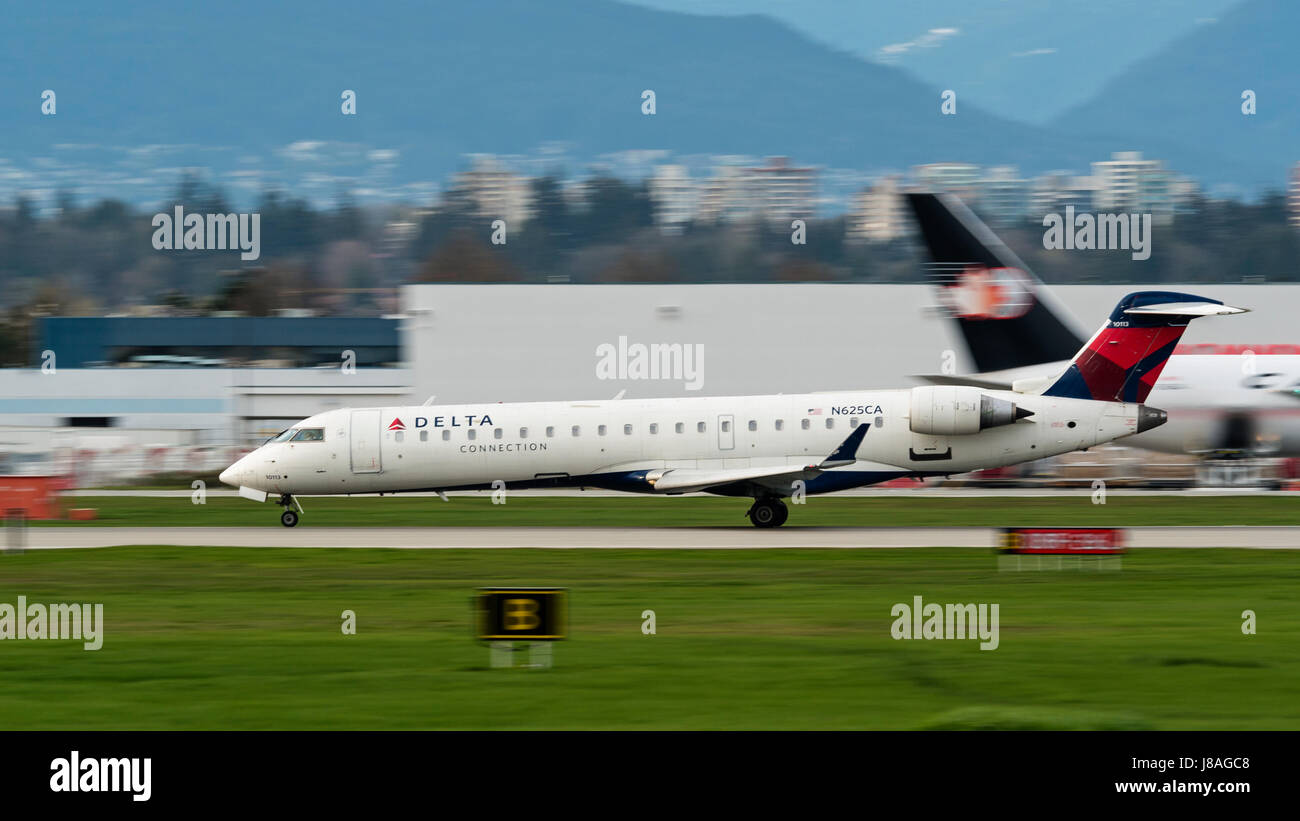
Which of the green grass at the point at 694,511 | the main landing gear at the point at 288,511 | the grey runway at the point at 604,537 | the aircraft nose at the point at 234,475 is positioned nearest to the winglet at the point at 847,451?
the grey runway at the point at 604,537

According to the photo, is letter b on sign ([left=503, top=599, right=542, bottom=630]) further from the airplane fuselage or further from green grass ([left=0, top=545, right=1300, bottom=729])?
the airplane fuselage

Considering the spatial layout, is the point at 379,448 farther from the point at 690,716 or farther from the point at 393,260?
the point at 393,260

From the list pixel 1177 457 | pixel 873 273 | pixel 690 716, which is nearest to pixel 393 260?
pixel 873 273

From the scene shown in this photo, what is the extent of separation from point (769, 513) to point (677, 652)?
17.4m

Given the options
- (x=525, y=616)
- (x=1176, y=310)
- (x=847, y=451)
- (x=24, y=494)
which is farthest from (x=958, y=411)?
(x=525, y=616)

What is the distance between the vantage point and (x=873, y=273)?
102125 millimetres

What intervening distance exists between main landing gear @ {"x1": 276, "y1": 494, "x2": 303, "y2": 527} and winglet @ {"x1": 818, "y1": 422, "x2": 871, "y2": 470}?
39.3 ft

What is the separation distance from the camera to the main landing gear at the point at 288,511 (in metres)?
33.4

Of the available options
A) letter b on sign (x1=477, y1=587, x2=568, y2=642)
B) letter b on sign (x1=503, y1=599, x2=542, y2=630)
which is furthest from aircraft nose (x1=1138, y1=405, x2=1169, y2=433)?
letter b on sign (x1=503, y1=599, x2=542, y2=630)

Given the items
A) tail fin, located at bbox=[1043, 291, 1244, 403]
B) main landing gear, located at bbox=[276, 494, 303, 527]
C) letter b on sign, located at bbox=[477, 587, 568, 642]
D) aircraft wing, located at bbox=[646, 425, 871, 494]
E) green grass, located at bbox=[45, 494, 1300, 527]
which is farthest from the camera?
green grass, located at bbox=[45, 494, 1300, 527]

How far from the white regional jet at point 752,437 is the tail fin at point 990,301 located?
1002cm

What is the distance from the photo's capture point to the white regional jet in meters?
31.4

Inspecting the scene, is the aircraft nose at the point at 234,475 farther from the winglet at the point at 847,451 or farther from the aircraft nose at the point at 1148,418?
the aircraft nose at the point at 1148,418
